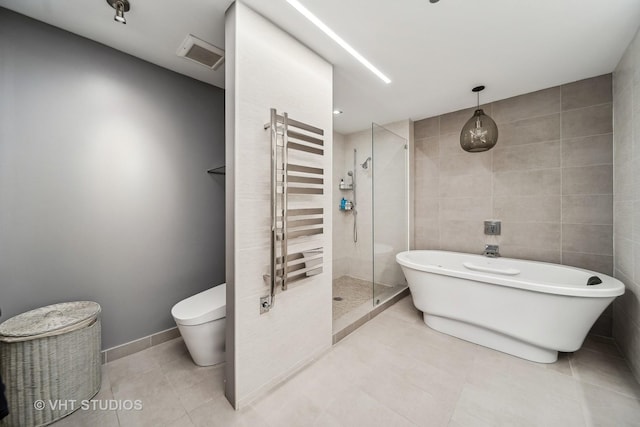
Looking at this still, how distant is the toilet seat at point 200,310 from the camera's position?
1670 mm

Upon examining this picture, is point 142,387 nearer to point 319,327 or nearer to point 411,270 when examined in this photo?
point 319,327

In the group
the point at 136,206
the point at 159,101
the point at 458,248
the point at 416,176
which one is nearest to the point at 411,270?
the point at 458,248

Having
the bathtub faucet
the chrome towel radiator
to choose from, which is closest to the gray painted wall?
the chrome towel radiator

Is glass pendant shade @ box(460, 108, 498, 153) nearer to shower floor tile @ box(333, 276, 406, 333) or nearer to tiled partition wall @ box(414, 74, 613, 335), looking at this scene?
tiled partition wall @ box(414, 74, 613, 335)

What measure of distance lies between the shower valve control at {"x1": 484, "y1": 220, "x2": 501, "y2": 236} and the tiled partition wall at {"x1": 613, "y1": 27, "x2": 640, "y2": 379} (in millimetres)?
866

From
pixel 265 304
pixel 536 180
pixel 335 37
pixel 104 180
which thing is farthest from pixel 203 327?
pixel 536 180

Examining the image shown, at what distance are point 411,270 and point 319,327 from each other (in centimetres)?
112

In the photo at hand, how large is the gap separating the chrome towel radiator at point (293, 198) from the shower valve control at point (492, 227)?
2200mm

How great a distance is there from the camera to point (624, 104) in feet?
6.31

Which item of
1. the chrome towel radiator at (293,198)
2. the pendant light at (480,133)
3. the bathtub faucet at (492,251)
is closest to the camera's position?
the chrome towel radiator at (293,198)

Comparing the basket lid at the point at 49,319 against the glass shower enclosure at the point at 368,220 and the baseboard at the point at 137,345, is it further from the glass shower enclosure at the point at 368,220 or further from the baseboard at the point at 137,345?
the glass shower enclosure at the point at 368,220

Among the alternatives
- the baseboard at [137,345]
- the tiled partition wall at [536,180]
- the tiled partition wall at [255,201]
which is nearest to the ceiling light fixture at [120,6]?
the tiled partition wall at [255,201]

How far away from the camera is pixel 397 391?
159 cm

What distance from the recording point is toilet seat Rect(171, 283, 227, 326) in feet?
5.48
